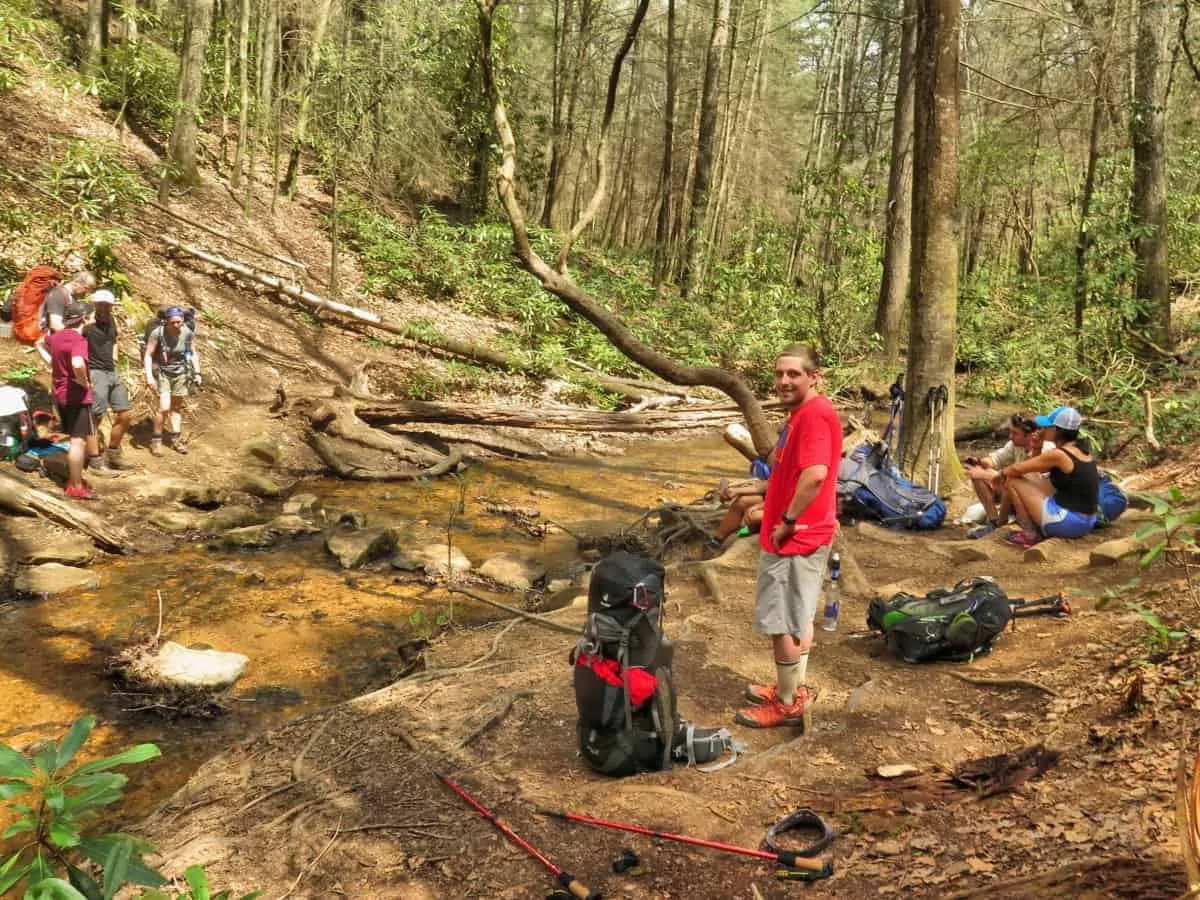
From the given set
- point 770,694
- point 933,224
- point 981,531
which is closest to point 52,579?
point 770,694

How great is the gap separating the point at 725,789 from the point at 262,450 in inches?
345

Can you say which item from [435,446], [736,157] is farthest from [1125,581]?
[736,157]

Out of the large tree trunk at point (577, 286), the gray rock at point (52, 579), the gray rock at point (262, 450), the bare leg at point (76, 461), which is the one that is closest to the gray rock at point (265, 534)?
the gray rock at point (52, 579)

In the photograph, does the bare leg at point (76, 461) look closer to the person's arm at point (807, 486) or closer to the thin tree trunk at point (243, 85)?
the person's arm at point (807, 486)

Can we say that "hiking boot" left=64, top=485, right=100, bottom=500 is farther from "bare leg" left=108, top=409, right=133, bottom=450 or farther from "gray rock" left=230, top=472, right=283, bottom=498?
"gray rock" left=230, top=472, right=283, bottom=498

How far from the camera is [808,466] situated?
4086 millimetres

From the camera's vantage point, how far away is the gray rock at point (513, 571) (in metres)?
7.87

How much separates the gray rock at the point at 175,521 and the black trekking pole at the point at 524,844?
19.0 ft

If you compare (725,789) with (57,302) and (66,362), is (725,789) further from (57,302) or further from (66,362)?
(57,302)

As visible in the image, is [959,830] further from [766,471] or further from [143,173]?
[143,173]

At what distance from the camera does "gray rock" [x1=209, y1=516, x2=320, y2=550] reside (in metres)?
8.34

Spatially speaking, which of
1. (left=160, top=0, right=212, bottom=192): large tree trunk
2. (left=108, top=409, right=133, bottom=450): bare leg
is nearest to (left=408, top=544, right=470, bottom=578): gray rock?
(left=108, top=409, right=133, bottom=450): bare leg

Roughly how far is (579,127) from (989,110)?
1531 centimetres

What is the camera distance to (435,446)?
12.3m
